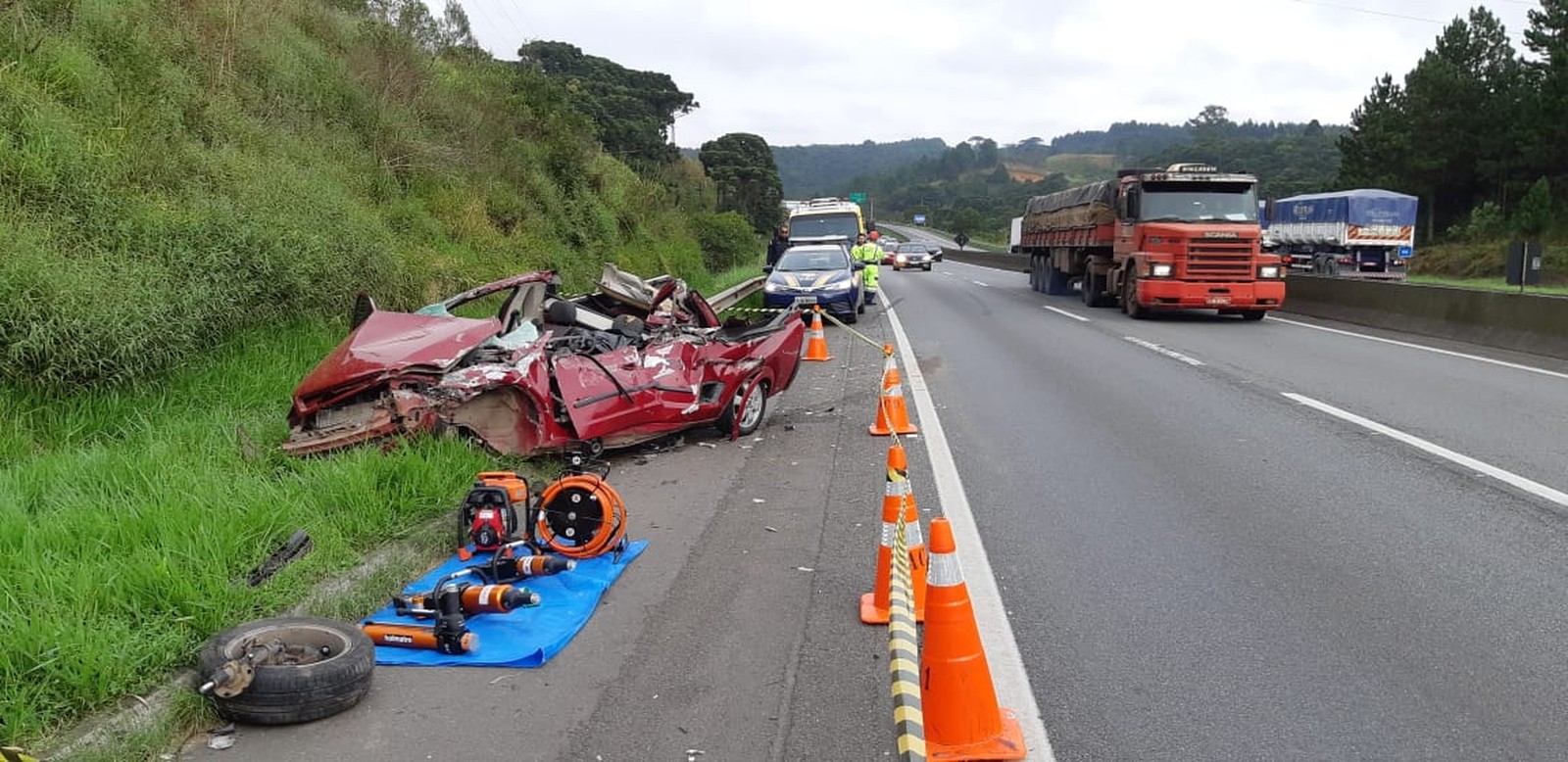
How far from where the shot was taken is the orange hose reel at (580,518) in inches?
223

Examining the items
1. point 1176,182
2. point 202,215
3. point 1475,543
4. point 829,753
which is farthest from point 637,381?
point 1176,182

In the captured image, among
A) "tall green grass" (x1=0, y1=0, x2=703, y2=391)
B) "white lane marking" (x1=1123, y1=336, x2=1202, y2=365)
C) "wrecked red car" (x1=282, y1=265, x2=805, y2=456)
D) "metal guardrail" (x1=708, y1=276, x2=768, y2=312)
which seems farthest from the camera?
"metal guardrail" (x1=708, y1=276, x2=768, y2=312)

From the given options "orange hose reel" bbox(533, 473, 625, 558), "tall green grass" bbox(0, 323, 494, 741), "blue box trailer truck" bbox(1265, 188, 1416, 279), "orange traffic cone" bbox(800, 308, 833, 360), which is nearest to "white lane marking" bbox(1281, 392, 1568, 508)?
"orange hose reel" bbox(533, 473, 625, 558)

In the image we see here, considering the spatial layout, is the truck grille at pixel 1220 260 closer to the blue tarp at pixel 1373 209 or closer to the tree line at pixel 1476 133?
the blue tarp at pixel 1373 209

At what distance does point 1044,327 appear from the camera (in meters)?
19.0

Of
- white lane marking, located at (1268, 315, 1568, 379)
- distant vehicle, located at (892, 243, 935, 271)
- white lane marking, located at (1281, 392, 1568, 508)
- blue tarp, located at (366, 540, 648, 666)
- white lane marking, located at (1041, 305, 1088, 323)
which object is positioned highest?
distant vehicle, located at (892, 243, 935, 271)

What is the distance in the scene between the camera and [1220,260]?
1938 centimetres

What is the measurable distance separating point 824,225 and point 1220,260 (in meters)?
11.9

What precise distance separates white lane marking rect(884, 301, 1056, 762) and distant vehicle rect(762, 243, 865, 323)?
35.9 ft

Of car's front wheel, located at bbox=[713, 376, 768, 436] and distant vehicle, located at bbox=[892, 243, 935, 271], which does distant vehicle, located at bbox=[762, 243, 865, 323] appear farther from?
distant vehicle, located at bbox=[892, 243, 935, 271]

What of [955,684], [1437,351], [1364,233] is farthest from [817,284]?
[1364,233]

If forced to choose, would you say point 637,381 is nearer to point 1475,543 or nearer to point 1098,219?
point 1475,543

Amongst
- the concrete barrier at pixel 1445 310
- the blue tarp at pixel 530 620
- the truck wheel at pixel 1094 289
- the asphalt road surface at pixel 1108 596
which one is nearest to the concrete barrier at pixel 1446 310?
the concrete barrier at pixel 1445 310

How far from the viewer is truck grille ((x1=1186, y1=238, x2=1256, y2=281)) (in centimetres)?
1933
